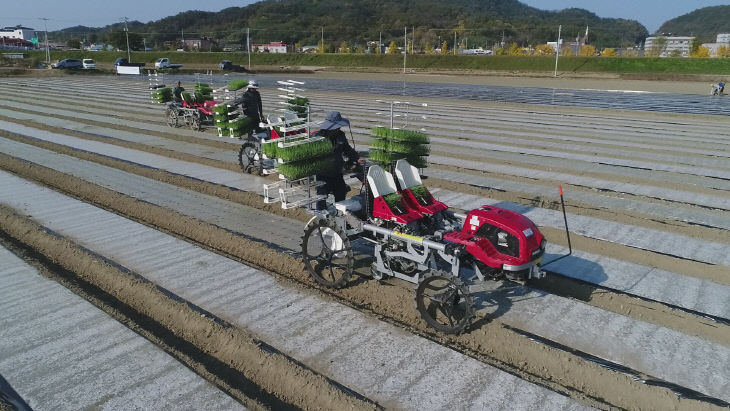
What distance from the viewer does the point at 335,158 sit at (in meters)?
6.55

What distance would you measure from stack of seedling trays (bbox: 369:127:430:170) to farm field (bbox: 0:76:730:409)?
1.57 metres

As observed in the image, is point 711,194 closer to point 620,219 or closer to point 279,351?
point 620,219

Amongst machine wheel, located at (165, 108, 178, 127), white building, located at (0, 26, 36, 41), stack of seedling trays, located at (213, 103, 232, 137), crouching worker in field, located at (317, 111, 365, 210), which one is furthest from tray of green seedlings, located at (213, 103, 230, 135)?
white building, located at (0, 26, 36, 41)

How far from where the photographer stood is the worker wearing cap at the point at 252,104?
11641mm

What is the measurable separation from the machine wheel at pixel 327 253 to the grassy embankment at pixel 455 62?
5495 cm

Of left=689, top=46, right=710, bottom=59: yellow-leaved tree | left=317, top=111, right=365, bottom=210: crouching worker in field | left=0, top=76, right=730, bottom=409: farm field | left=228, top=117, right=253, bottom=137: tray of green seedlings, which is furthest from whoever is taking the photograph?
left=689, top=46, right=710, bottom=59: yellow-leaved tree

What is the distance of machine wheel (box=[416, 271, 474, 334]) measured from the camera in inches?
186

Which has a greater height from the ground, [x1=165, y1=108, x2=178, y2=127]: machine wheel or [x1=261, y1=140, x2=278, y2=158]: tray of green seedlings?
[x1=261, y1=140, x2=278, y2=158]: tray of green seedlings

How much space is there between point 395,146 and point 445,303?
2.27m

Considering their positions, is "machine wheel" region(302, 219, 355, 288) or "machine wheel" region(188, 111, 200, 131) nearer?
"machine wheel" region(302, 219, 355, 288)

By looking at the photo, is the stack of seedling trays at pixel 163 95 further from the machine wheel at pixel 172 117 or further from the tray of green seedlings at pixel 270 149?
the tray of green seedlings at pixel 270 149

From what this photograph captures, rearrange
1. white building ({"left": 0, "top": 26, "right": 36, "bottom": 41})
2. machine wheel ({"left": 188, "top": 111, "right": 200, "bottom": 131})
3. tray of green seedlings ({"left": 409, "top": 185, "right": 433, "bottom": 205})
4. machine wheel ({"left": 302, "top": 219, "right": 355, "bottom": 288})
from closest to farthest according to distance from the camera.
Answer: machine wheel ({"left": 302, "top": 219, "right": 355, "bottom": 288}), tray of green seedlings ({"left": 409, "top": 185, "right": 433, "bottom": 205}), machine wheel ({"left": 188, "top": 111, "right": 200, "bottom": 131}), white building ({"left": 0, "top": 26, "right": 36, "bottom": 41})

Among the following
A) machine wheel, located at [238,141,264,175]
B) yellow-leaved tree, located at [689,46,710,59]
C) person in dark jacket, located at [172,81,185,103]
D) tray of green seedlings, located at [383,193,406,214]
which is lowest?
machine wheel, located at [238,141,264,175]

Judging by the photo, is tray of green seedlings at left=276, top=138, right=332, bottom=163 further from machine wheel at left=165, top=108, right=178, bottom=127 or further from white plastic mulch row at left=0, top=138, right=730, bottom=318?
machine wheel at left=165, top=108, right=178, bottom=127
